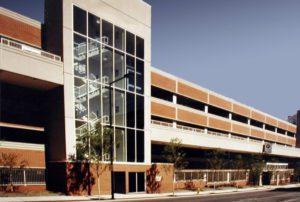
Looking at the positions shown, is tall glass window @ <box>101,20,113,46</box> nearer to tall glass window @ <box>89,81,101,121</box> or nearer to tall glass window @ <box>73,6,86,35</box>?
tall glass window @ <box>73,6,86,35</box>

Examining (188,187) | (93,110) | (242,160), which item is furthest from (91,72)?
(242,160)

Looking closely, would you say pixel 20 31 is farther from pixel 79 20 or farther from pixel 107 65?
pixel 107 65

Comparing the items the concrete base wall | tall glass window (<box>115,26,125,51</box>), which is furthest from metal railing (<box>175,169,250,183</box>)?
tall glass window (<box>115,26,125,51</box>)

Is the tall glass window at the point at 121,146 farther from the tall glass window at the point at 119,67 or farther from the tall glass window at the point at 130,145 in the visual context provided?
the tall glass window at the point at 119,67

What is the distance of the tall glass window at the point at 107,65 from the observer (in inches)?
1479

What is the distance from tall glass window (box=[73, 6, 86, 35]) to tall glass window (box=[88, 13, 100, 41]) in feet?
3.28

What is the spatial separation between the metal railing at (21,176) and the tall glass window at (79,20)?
13.6 metres

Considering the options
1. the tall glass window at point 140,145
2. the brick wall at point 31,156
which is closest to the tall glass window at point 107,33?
the tall glass window at point 140,145

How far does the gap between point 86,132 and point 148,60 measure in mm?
14280

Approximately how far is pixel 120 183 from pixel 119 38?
51.5ft

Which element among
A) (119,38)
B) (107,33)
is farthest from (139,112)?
(107,33)

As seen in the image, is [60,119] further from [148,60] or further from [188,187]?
[188,187]

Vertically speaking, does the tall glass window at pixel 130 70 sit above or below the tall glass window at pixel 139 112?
above

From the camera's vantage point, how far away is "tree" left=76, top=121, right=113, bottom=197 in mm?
32250
